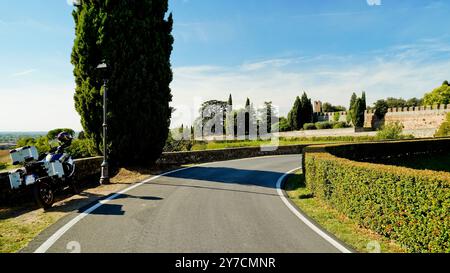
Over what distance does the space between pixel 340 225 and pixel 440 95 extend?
88.6 meters

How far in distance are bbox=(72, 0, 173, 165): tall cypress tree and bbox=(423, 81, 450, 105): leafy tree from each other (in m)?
84.2

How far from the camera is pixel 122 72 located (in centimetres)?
1380

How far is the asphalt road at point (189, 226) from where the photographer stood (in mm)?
5348

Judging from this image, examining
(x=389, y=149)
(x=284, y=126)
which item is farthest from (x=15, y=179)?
(x=284, y=126)

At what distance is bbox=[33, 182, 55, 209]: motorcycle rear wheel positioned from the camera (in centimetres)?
763

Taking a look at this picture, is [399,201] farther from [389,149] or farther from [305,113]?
[305,113]

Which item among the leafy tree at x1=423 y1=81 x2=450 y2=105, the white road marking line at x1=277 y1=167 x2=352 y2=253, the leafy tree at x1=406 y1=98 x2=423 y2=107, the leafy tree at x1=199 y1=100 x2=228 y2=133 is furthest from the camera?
the leafy tree at x1=406 y1=98 x2=423 y2=107

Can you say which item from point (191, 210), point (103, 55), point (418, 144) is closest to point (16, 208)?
point (191, 210)

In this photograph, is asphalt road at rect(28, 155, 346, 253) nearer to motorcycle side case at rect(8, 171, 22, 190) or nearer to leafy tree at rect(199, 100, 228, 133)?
motorcycle side case at rect(8, 171, 22, 190)

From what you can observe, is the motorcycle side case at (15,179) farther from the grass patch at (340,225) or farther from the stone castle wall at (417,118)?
the stone castle wall at (417,118)

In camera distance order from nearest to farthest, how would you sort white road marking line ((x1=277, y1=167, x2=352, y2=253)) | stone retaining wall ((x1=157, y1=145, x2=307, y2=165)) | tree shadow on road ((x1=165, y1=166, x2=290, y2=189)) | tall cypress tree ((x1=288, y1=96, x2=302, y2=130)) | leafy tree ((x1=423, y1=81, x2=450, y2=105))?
white road marking line ((x1=277, y1=167, x2=352, y2=253)) → tree shadow on road ((x1=165, y1=166, x2=290, y2=189)) → stone retaining wall ((x1=157, y1=145, x2=307, y2=165)) → tall cypress tree ((x1=288, y1=96, x2=302, y2=130)) → leafy tree ((x1=423, y1=81, x2=450, y2=105))

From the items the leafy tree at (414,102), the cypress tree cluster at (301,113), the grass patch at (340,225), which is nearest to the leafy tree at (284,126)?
the cypress tree cluster at (301,113)

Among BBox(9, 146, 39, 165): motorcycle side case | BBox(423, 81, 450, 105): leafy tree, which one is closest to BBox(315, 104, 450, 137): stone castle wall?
BBox(423, 81, 450, 105): leafy tree
